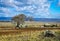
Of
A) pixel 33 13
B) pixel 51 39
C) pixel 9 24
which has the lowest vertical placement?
pixel 51 39

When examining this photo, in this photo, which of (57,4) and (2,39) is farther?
(57,4)

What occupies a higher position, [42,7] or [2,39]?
[42,7]

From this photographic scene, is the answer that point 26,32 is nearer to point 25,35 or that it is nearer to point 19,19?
point 25,35

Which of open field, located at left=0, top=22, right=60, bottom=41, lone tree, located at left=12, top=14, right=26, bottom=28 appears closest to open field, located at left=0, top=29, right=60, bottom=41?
open field, located at left=0, top=22, right=60, bottom=41

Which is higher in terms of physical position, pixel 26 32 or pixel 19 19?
pixel 19 19

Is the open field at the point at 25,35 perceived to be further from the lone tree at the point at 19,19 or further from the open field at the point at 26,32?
the lone tree at the point at 19,19

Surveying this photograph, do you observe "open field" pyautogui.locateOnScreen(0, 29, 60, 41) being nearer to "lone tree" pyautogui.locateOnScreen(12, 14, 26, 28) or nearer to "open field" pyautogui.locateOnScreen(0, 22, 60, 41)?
"open field" pyautogui.locateOnScreen(0, 22, 60, 41)

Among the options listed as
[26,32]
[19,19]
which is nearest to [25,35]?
[26,32]

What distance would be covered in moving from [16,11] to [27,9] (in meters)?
0.20

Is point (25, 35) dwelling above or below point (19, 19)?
below

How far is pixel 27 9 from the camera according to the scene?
2.64 meters

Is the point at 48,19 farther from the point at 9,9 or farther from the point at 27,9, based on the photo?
the point at 9,9

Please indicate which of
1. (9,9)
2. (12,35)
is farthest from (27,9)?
(12,35)

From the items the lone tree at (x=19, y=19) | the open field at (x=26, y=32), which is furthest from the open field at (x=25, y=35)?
the lone tree at (x=19, y=19)
